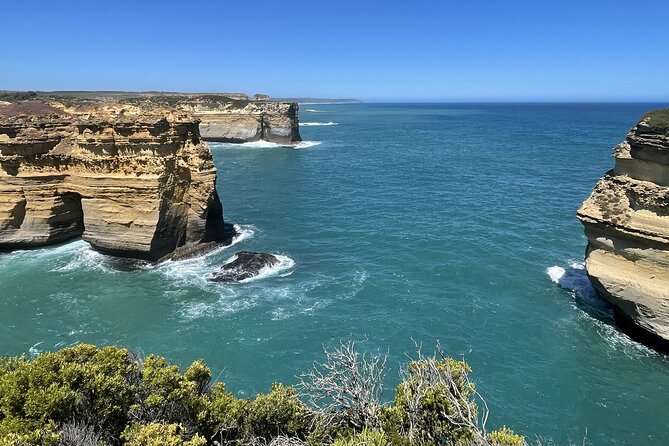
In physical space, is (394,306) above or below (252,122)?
below

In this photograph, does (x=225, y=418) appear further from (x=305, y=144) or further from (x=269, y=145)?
(x=305, y=144)

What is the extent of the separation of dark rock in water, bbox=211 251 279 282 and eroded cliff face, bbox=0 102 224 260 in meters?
4.74

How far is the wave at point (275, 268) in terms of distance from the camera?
3388 cm

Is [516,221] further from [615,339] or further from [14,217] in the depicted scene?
[14,217]

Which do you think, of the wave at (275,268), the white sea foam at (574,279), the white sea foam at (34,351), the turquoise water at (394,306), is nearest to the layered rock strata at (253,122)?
the turquoise water at (394,306)

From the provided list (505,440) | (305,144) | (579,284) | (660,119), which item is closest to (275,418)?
(505,440)

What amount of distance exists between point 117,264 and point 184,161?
9.34 metres

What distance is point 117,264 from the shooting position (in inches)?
1395

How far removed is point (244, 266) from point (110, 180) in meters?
11.9

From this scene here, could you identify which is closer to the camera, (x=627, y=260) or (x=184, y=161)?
(x=627, y=260)

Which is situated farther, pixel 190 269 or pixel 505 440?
pixel 190 269

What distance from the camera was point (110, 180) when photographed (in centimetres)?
3475

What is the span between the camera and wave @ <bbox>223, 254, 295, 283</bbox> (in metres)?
33.9

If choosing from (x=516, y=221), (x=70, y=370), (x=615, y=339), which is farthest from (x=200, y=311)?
(x=516, y=221)
